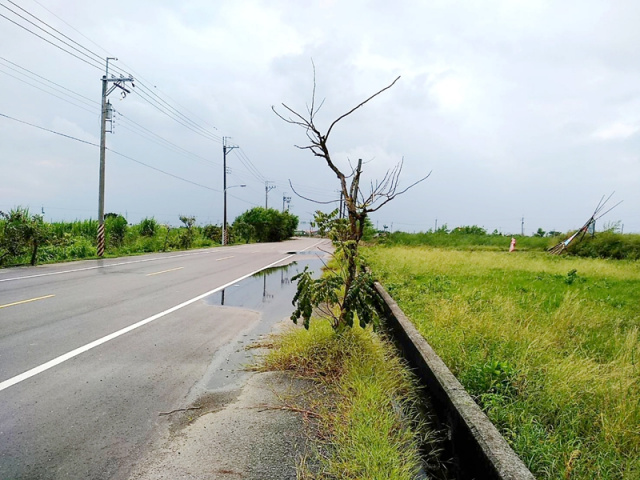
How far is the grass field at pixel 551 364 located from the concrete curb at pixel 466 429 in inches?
12.1

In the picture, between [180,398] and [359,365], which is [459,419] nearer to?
[359,365]

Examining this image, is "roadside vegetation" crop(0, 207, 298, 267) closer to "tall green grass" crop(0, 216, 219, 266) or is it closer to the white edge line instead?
"tall green grass" crop(0, 216, 219, 266)

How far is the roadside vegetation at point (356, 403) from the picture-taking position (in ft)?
9.07

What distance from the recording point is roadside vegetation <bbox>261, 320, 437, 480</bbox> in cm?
276

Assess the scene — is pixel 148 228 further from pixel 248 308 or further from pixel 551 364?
pixel 551 364

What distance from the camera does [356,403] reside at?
11.6 feet

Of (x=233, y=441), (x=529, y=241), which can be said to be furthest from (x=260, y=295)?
(x=529, y=241)

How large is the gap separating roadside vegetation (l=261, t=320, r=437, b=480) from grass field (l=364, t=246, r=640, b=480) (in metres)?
0.66

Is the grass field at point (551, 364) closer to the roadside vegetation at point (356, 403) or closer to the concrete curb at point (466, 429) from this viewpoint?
the concrete curb at point (466, 429)

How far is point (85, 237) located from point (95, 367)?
76.0 feet

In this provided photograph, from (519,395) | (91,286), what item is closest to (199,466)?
(519,395)

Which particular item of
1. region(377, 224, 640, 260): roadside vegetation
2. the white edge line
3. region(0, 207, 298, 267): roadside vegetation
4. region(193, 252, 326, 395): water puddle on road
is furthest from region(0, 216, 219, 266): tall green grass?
region(377, 224, 640, 260): roadside vegetation

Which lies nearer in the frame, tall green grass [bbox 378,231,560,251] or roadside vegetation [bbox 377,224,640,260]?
roadside vegetation [bbox 377,224,640,260]

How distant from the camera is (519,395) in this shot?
3.69m
